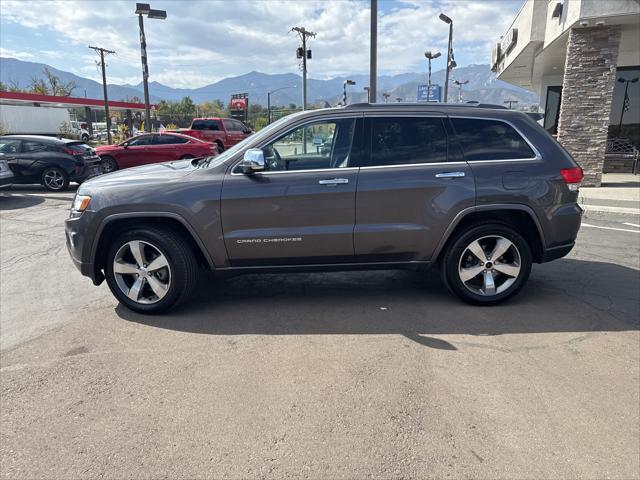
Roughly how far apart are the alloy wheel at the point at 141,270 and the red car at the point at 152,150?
40.2 ft

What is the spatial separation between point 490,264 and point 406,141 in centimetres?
139

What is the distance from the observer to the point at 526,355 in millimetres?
3566

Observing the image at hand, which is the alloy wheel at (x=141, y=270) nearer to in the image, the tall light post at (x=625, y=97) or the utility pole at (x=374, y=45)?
the utility pole at (x=374, y=45)

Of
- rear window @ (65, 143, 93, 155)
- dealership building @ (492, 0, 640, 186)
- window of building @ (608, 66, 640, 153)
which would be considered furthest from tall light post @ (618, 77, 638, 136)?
rear window @ (65, 143, 93, 155)

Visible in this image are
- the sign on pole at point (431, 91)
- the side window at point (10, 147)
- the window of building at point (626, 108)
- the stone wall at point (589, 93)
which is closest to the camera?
the stone wall at point (589, 93)

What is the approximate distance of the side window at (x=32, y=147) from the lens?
13016 mm

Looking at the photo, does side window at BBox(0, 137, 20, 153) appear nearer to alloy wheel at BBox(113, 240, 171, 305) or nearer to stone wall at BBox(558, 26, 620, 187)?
alloy wheel at BBox(113, 240, 171, 305)

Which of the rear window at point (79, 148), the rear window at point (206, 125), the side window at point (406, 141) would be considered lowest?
the rear window at point (79, 148)

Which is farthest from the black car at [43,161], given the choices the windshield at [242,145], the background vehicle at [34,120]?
the background vehicle at [34,120]

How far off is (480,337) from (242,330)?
1.99 metres

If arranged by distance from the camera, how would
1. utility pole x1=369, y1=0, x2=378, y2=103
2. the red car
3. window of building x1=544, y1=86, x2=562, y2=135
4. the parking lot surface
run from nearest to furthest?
1. the parking lot surface
2. utility pole x1=369, y1=0, x2=378, y2=103
3. the red car
4. window of building x1=544, y1=86, x2=562, y2=135

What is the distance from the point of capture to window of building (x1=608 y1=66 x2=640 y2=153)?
19250 mm

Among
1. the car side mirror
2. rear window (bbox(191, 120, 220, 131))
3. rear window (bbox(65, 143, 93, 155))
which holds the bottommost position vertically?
rear window (bbox(65, 143, 93, 155))

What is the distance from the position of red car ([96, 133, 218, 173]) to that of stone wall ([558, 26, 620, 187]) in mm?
10929
